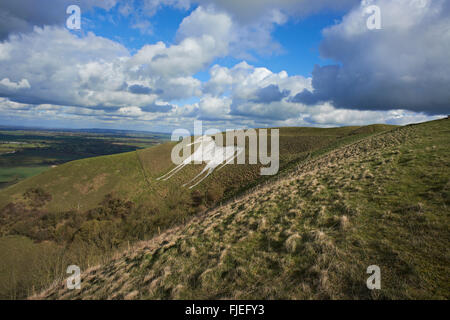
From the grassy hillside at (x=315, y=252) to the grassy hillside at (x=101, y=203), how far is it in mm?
12767

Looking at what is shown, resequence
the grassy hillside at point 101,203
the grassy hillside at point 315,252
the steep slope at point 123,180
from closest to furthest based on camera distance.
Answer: the grassy hillside at point 315,252, the grassy hillside at point 101,203, the steep slope at point 123,180

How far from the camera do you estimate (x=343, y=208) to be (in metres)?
9.66

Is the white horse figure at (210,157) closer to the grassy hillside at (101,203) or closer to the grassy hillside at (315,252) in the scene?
the grassy hillside at (101,203)

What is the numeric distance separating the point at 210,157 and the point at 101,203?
3014 centimetres

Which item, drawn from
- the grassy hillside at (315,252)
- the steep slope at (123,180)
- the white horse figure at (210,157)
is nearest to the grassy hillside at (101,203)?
the steep slope at (123,180)

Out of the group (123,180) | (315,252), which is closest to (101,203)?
(123,180)

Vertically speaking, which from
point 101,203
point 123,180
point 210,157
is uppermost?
point 210,157

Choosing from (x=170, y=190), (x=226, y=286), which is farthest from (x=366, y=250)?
(x=170, y=190)

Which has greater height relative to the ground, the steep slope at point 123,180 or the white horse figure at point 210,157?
→ the white horse figure at point 210,157

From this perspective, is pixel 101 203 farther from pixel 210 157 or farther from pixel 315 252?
pixel 315 252

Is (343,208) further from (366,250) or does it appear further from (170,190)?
(170,190)

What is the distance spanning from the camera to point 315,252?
23.2ft

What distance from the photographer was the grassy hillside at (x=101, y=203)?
2734cm
